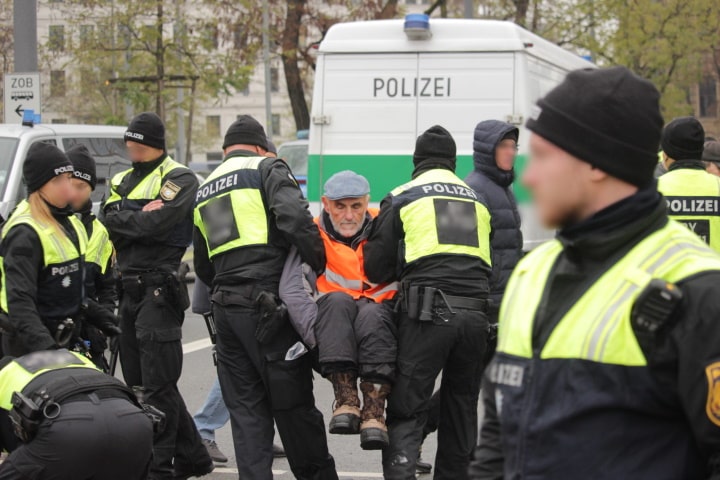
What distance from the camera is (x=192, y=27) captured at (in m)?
23.2

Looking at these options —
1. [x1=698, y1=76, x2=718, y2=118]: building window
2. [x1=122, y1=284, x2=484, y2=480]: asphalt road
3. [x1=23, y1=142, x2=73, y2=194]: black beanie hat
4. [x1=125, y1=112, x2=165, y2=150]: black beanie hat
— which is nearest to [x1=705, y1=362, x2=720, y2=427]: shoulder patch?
[x1=23, y1=142, x2=73, y2=194]: black beanie hat

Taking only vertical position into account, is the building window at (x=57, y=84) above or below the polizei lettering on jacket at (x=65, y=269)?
above

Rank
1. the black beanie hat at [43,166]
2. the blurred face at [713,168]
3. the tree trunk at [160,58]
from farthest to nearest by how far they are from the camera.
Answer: the tree trunk at [160,58]
the blurred face at [713,168]
the black beanie hat at [43,166]

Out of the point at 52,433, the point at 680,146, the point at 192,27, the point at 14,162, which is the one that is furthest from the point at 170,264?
the point at 192,27

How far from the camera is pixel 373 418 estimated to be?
16.8ft

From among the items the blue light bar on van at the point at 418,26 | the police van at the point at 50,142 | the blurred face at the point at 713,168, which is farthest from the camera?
the police van at the point at 50,142

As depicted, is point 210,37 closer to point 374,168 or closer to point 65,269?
point 374,168

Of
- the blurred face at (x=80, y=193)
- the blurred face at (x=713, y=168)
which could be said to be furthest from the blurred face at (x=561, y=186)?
the blurred face at (x=713, y=168)

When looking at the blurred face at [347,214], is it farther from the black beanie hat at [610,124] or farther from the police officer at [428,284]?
the black beanie hat at [610,124]

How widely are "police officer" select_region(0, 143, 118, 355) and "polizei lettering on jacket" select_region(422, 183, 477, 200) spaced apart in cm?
172

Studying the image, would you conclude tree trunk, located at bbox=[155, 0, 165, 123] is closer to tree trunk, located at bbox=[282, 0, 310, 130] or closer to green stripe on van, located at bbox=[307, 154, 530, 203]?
tree trunk, located at bbox=[282, 0, 310, 130]

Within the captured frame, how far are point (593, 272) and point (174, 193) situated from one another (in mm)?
4459

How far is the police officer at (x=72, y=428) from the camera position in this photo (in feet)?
13.2

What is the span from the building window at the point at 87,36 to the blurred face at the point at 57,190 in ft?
62.5
